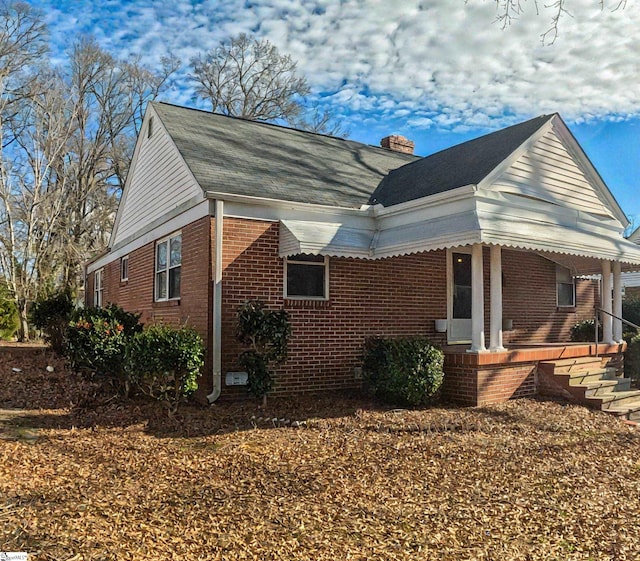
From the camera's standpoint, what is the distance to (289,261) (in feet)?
31.6

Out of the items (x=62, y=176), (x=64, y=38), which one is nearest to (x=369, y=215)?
(x=62, y=176)

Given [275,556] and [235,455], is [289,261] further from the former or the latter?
[275,556]

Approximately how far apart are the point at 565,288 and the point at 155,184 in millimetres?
10995

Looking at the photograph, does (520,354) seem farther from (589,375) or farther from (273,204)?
(273,204)

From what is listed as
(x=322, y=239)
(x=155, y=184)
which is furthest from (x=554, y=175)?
(x=155, y=184)

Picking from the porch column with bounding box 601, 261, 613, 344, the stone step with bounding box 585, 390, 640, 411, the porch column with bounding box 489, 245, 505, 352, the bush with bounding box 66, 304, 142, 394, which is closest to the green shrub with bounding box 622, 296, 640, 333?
the porch column with bounding box 601, 261, 613, 344

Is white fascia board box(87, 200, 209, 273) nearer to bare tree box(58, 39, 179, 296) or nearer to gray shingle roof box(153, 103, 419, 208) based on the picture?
gray shingle roof box(153, 103, 419, 208)

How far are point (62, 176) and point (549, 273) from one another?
889 inches

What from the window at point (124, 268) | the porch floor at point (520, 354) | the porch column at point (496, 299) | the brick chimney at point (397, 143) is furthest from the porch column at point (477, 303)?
the window at point (124, 268)

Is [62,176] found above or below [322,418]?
above

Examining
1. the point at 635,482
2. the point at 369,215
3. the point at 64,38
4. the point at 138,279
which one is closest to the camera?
the point at 635,482

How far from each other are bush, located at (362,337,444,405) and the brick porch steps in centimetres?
249

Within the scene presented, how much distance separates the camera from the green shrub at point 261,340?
27.5 feet

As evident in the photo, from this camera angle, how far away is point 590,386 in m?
9.45
